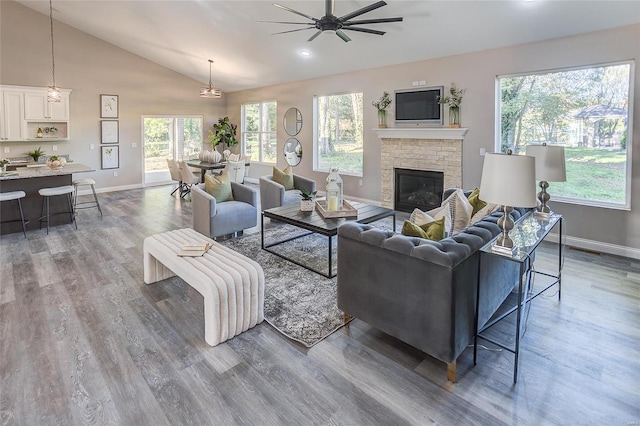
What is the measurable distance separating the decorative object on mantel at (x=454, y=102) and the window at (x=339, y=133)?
198 centimetres

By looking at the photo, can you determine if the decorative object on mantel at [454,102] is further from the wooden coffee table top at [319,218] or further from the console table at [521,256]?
the console table at [521,256]

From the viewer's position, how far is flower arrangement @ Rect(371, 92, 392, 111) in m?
6.86

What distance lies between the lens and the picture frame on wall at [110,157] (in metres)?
9.18

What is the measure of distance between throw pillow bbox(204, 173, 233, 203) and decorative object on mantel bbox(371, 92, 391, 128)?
3131mm

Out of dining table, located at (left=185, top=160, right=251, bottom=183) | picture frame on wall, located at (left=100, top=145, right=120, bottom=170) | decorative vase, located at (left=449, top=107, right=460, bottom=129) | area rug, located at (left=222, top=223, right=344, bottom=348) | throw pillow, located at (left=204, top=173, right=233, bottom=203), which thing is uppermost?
decorative vase, located at (left=449, top=107, right=460, bottom=129)

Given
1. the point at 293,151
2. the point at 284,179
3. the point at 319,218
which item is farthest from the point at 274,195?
the point at 293,151

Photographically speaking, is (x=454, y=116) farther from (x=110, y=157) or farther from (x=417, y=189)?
(x=110, y=157)

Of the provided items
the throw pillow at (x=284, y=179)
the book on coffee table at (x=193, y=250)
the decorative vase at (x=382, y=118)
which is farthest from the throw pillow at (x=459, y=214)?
the decorative vase at (x=382, y=118)

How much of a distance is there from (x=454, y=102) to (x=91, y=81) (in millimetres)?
8096

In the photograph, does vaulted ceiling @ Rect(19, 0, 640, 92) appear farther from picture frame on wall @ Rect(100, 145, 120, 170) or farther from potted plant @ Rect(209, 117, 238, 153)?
picture frame on wall @ Rect(100, 145, 120, 170)

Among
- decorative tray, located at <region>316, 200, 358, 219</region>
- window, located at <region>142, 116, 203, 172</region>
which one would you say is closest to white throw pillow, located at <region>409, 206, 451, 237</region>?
decorative tray, located at <region>316, 200, 358, 219</region>

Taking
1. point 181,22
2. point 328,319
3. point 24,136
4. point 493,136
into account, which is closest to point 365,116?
point 493,136

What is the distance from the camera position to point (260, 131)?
34.3 feet

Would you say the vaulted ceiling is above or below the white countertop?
above
